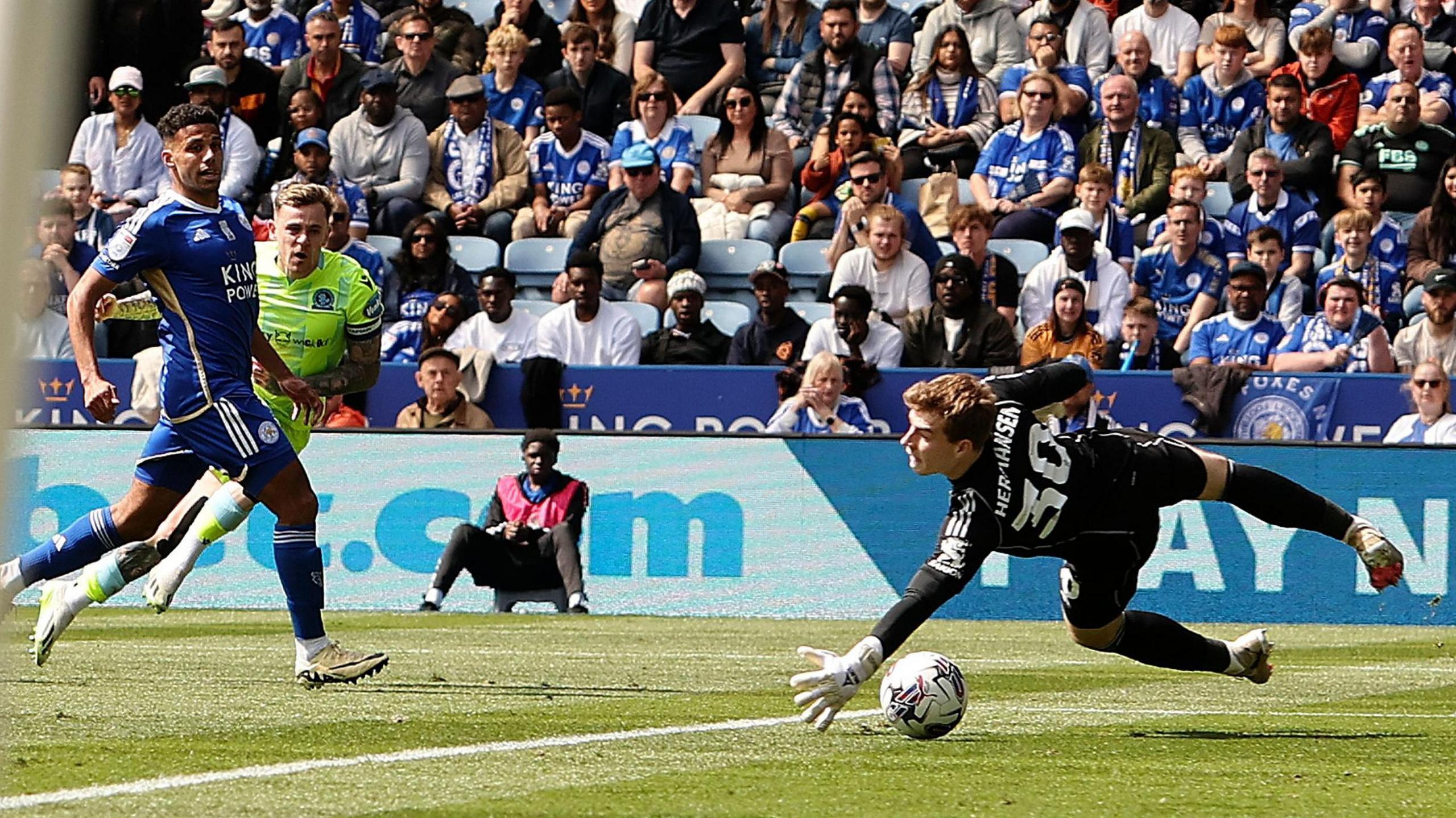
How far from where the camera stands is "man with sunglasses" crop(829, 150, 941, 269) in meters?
16.3

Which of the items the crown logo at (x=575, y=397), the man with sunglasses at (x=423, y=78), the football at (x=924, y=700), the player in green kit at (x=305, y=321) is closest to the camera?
the football at (x=924, y=700)

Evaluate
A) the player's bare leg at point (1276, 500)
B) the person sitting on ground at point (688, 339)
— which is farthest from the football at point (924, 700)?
the person sitting on ground at point (688, 339)

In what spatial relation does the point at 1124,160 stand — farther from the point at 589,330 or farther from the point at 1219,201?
the point at 589,330

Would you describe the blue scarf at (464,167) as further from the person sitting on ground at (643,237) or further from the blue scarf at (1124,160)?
the blue scarf at (1124,160)

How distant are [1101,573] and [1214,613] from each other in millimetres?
6784

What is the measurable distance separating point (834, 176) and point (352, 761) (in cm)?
1250

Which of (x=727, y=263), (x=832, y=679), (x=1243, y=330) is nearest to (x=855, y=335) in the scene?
(x=727, y=263)

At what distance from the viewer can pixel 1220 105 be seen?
57.4 feet

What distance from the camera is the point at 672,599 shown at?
47.0 ft

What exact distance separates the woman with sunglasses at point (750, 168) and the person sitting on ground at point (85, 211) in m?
5.28

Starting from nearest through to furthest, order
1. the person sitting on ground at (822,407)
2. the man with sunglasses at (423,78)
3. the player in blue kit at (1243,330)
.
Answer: the person sitting on ground at (822,407)
the player in blue kit at (1243,330)
the man with sunglasses at (423,78)

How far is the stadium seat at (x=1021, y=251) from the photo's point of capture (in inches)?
647

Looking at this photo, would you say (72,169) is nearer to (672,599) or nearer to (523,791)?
(672,599)

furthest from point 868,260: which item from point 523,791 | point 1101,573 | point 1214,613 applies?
point 523,791
